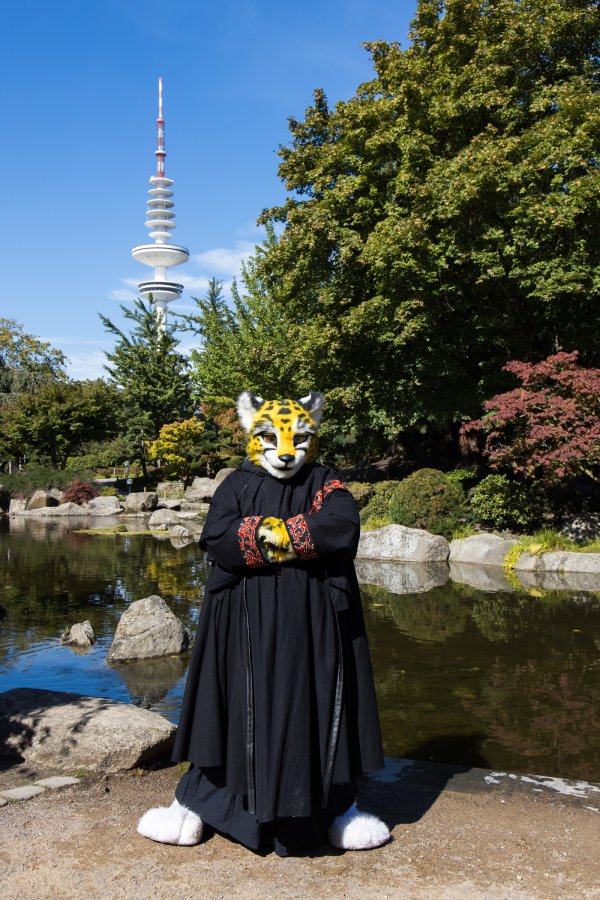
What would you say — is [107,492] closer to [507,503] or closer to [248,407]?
[507,503]

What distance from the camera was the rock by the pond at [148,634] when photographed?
26.9ft

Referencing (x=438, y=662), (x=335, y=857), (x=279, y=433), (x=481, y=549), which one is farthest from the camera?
(x=481, y=549)

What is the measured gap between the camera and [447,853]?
3.11 m

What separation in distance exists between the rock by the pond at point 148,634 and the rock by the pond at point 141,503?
73.0 feet

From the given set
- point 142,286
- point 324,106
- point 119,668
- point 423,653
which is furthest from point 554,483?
point 142,286

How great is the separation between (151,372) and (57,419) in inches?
235

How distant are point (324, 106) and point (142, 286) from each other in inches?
3345

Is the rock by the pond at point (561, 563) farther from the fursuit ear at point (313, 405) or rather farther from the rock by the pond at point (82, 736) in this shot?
the fursuit ear at point (313, 405)

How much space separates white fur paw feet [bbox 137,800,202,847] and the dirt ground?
0.12 ft

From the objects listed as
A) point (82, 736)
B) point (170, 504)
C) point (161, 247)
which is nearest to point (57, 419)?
point (170, 504)

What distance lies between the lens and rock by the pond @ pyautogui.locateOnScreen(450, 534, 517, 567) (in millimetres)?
15146

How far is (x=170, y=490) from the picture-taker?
117 feet

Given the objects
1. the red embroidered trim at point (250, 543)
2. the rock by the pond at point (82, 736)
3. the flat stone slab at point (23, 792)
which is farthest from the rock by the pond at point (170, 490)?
the red embroidered trim at point (250, 543)

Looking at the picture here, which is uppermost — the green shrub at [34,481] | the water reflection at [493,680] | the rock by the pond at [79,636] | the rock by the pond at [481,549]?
the green shrub at [34,481]
